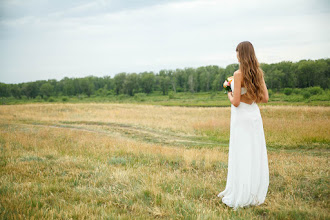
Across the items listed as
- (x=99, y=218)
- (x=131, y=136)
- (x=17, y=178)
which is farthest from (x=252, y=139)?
(x=131, y=136)

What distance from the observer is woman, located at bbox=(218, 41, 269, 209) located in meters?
4.73

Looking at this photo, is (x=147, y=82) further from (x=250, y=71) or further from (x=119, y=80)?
(x=250, y=71)

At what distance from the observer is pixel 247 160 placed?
4883 millimetres

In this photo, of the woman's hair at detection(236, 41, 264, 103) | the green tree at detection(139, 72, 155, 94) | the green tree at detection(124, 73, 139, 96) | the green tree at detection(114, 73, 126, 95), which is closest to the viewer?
the woman's hair at detection(236, 41, 264, 103)

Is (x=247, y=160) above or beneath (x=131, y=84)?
beneath

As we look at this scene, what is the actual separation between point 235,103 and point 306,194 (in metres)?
2.85

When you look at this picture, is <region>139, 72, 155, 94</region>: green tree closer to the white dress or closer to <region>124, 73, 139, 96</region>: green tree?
<region>124, 73, 139, 96</region>: green tree

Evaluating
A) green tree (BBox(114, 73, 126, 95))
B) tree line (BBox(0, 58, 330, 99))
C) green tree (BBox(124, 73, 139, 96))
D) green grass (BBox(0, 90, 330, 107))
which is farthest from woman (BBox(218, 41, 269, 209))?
green tree (BBox(114, 73, 126, 95))

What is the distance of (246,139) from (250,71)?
4.87 ft

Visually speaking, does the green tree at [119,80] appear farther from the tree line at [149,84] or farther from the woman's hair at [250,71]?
the woman's hair at [250,71]

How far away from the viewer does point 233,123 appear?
198 inches

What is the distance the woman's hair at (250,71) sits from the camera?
4.68 metres

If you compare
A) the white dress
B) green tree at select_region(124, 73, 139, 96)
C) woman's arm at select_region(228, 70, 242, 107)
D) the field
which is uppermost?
green tree at select_region(124, 73, 139, 96)

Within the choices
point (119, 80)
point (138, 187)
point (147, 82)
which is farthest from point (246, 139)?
point (119, 80)
